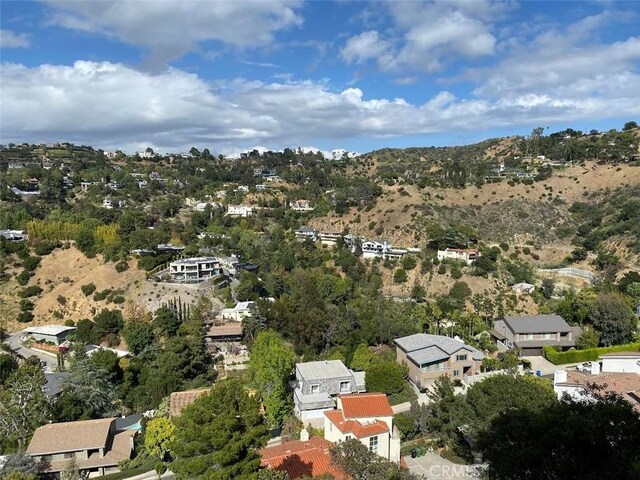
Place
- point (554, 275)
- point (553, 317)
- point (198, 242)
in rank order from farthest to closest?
point (198, 242)
point (554, 275)
point (553, 317)

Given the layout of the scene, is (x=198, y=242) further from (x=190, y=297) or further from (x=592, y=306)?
(x=592, y=306)

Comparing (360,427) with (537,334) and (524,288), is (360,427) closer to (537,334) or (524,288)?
(537,334)

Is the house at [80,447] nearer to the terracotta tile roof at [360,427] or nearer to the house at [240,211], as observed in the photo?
the terracotta tile roof at [360,427]

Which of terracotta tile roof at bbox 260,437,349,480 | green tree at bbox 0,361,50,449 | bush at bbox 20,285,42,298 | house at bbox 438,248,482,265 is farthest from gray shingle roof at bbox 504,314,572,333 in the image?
bush at bbox 20,285,42,298

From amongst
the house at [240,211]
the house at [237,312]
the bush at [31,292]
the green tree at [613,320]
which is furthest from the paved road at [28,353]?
the green tree at [613,320]

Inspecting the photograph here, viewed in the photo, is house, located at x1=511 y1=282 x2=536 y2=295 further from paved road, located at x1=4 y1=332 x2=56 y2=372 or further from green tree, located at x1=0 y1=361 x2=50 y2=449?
paved road, located at x1=4 y1=332 x2=56 y2=372

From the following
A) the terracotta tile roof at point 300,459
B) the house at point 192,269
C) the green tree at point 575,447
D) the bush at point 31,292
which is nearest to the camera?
the green tree at point 575,447

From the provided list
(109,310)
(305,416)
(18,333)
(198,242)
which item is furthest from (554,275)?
(18,333)

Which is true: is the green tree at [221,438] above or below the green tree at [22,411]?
above
